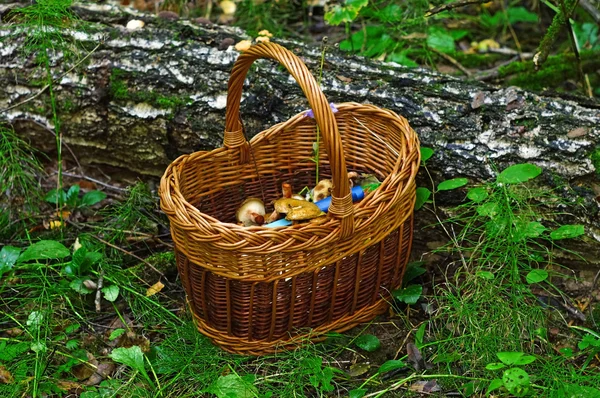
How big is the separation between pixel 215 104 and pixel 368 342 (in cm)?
113

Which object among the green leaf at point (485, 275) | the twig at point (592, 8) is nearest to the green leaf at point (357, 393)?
the green leaf at point (485, 275)

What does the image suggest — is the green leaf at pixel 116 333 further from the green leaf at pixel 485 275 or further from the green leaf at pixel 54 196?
the green leaf at pixel 485 275

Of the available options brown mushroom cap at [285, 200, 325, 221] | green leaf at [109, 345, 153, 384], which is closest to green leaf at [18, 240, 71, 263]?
green leaf at [109, 345, 153, 384]

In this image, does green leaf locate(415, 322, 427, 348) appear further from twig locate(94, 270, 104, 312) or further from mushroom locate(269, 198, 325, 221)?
twig locate(94, 270, 104, 312)

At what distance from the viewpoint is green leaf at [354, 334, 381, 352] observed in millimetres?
2131

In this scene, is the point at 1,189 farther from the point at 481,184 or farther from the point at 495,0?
the point at 495,0

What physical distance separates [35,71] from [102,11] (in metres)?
0.45

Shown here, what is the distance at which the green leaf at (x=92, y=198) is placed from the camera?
9.09ft

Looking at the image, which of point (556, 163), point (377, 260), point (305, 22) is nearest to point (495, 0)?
point (305, 22)

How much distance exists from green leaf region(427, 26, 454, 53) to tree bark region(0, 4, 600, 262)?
784 mm

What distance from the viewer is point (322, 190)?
232cm

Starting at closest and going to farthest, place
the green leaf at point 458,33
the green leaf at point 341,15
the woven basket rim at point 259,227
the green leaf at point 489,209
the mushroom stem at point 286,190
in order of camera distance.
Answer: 1. the woven basket rim at point 259,227
2. the green leaf at point 489,209
3. the mushroom stem at point 286,190
4. the green leaf at point 341,15
5. the green leaf at point 458,33

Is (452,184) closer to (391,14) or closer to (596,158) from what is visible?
(596,158)

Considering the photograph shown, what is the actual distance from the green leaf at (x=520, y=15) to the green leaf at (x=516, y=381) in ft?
8.80
